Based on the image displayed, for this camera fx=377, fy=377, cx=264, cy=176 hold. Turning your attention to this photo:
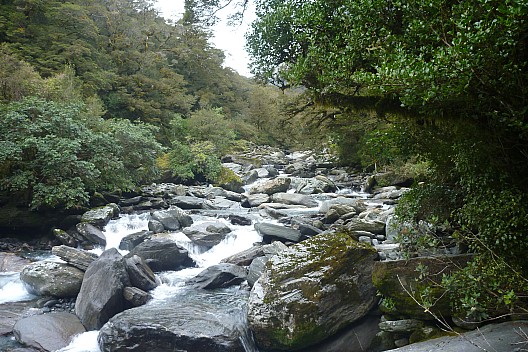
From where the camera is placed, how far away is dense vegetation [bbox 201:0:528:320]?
3266 mm

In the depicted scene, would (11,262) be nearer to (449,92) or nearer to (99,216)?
(99,216)

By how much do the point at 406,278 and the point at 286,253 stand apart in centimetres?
203

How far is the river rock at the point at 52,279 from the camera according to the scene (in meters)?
7.96

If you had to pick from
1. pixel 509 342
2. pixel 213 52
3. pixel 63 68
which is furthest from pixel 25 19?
pixel 509 342

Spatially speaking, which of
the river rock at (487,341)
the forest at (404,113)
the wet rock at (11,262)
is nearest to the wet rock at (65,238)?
the forest at (404,113)

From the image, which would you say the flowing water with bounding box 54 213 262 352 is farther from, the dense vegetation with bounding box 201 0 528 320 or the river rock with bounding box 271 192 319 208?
the dense vegetation with bounding box 201 0 528 320

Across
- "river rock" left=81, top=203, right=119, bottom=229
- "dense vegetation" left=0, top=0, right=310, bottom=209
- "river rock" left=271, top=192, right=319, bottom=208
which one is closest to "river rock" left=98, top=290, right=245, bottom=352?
"dense vegetation" left=0, top=0, right=310, bottom=209

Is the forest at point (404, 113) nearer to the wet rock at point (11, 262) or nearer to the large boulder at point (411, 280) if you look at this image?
the large boulder at point (411, 280)

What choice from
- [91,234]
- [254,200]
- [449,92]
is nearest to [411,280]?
[449,92]

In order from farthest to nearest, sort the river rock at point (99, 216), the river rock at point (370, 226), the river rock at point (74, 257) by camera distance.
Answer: the river rock at point (99, 216)
the river rock at point (370, 226)
the river rock at point (74, 257)

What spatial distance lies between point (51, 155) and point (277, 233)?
706cm

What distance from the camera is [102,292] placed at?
7.17m

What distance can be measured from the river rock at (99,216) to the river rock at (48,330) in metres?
5.19

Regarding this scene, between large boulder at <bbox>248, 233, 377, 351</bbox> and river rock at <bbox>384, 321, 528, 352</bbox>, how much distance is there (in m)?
1.25
